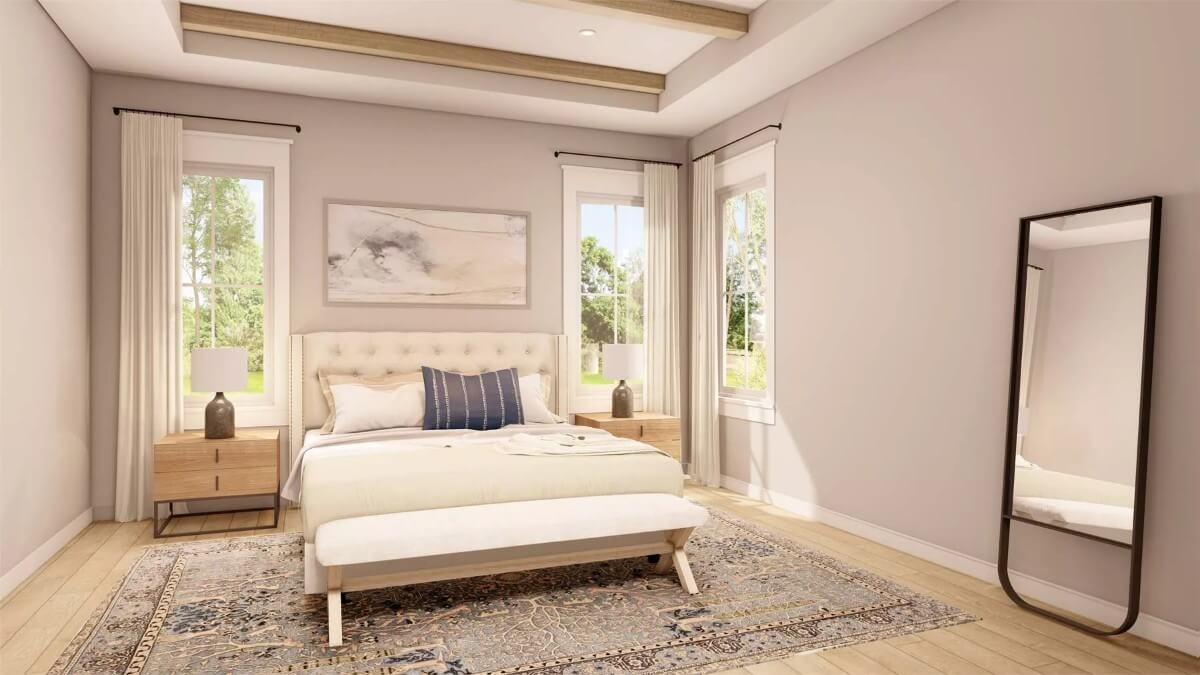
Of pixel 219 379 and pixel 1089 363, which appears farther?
pixel 219 379

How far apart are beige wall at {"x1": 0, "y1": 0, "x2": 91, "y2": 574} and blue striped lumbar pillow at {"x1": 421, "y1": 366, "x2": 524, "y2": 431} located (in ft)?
6.20

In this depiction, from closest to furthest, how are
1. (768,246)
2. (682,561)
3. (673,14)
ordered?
(682,561) < (673,14) < (768,246)

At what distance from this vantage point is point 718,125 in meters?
5.62

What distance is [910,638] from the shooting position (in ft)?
9.07

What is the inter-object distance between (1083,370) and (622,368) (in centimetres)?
291

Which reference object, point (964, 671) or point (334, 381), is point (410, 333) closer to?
point (334, 381)

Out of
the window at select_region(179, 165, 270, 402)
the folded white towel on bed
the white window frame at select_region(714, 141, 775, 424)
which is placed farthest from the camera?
the white window frame at select_region(714, 141, 775, 424)

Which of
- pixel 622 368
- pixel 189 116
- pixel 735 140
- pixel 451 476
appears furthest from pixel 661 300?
pixel 189 116

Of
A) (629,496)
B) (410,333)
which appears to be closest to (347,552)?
(629,496)

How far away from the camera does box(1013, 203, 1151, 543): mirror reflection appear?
2.80 metres

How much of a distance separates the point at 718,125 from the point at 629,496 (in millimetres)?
3296

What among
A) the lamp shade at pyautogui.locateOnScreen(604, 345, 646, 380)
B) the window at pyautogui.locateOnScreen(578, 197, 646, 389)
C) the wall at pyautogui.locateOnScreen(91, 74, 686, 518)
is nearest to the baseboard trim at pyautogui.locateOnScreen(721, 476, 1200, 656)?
the lamp shade at pyautogui.locateOnScreen(604, 345, 646, 380)

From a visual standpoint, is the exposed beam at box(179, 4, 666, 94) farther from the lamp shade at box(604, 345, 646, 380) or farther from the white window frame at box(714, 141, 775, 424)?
the lamp shade at box(604, 345, 646, 380)

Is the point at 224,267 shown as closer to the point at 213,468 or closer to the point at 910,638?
the point at 213,468
